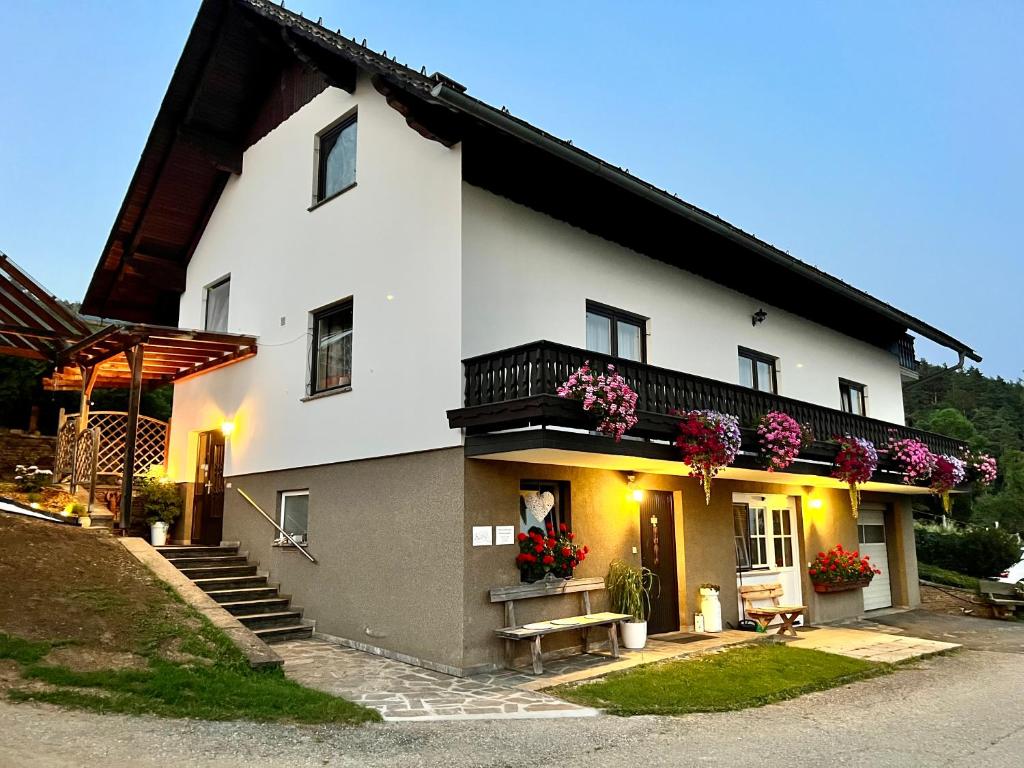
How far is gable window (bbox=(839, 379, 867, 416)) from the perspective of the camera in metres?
16.2

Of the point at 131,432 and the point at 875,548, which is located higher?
the point at 131,432

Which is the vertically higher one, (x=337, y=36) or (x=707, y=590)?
(x=337, y=36)

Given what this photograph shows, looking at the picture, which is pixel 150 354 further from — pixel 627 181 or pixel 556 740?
pixel 556 740

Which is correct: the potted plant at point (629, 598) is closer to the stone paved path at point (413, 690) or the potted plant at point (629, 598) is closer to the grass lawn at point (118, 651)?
the stone paved path at point (413, 690)

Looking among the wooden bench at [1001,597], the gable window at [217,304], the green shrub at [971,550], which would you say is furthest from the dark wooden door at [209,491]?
the green shrub at [971,550]

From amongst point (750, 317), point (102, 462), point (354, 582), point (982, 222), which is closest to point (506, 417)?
point (354, 582)

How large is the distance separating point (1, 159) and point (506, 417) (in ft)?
557

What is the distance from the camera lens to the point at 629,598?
403 inches

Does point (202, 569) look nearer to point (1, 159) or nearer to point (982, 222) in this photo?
point (1, 159)

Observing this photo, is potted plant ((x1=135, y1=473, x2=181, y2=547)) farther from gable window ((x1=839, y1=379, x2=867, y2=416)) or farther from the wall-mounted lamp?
gable window ((x1=839, y1=379, x2=867, y2=416))

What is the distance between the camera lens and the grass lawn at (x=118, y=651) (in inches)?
258

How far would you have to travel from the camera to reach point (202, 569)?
11.6 meters

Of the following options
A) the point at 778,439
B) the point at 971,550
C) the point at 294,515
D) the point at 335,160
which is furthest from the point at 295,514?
the point at 971,550

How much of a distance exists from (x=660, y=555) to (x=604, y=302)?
12.4ft
